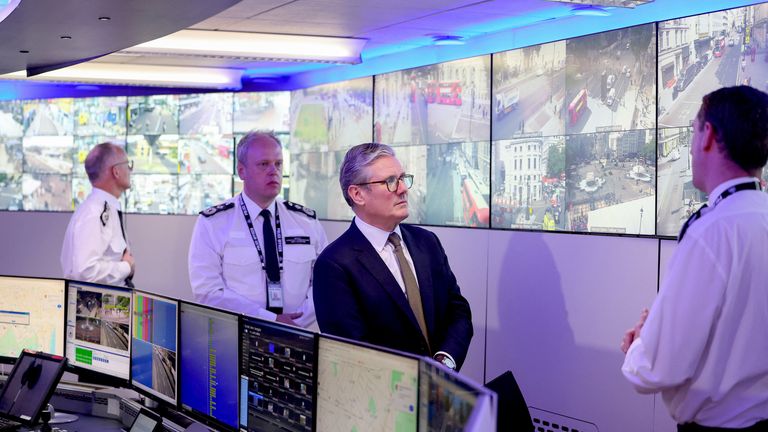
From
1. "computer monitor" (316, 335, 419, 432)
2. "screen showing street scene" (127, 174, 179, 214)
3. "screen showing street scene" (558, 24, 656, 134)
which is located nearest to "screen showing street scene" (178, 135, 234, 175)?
"screen showing street scene" (127, 174, 179, 214)

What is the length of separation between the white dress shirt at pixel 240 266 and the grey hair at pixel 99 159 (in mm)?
1112

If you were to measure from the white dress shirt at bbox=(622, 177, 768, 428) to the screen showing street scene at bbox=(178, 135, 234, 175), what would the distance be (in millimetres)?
6382

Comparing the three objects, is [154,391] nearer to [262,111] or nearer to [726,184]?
[726,184]

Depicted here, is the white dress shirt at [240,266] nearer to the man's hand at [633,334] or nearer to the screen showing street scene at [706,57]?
the man's hand at [633,334]

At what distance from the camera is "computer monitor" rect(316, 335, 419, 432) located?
189cm

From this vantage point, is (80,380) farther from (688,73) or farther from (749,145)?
(688,73)

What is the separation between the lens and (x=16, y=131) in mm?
8570

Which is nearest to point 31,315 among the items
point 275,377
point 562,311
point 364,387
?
point 275,377

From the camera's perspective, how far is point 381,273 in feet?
9.45

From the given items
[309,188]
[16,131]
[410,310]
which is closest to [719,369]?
[410,310]

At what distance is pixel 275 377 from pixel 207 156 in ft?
19.9

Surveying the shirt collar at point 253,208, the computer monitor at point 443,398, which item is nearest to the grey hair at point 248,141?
the shirt collar at point 253,208

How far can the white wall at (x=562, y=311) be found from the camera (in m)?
4.67

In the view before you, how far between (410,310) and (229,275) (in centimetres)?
133
